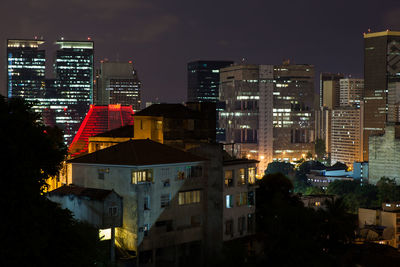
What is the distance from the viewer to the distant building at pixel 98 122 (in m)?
64.3

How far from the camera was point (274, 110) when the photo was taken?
195250 millimetres

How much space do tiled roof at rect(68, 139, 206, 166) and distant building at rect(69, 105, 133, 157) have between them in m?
20.4

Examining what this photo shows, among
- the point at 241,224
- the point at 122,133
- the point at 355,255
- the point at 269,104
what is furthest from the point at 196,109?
the point at 269,104

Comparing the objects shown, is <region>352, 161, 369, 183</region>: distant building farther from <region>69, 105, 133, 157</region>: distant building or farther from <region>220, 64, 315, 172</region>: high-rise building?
<region>69, 105, 133, 157</region>: distant building

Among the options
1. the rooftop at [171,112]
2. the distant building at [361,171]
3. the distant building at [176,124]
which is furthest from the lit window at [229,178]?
the distant building at [361,171]

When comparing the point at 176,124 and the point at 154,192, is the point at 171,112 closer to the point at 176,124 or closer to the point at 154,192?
the point at 176,124

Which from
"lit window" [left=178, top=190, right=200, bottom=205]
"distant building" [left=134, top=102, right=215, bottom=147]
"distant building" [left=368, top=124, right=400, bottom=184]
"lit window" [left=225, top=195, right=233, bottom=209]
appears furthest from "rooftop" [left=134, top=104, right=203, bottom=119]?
"distant building" [left=368, top=124, right=400, bottom=184]

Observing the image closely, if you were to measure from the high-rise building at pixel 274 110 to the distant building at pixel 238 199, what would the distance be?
145290 mm

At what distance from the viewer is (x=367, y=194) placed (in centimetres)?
11225

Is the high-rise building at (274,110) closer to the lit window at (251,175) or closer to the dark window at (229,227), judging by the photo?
the lit window at (251,175)

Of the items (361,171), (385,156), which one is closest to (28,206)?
(385,156)

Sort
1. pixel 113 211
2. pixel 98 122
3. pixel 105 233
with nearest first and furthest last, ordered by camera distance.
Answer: pixel 113 211 < pixel 105 233 < pixel 98 122

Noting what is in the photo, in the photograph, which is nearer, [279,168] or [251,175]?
[251,175]

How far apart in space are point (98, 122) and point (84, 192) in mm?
30678
